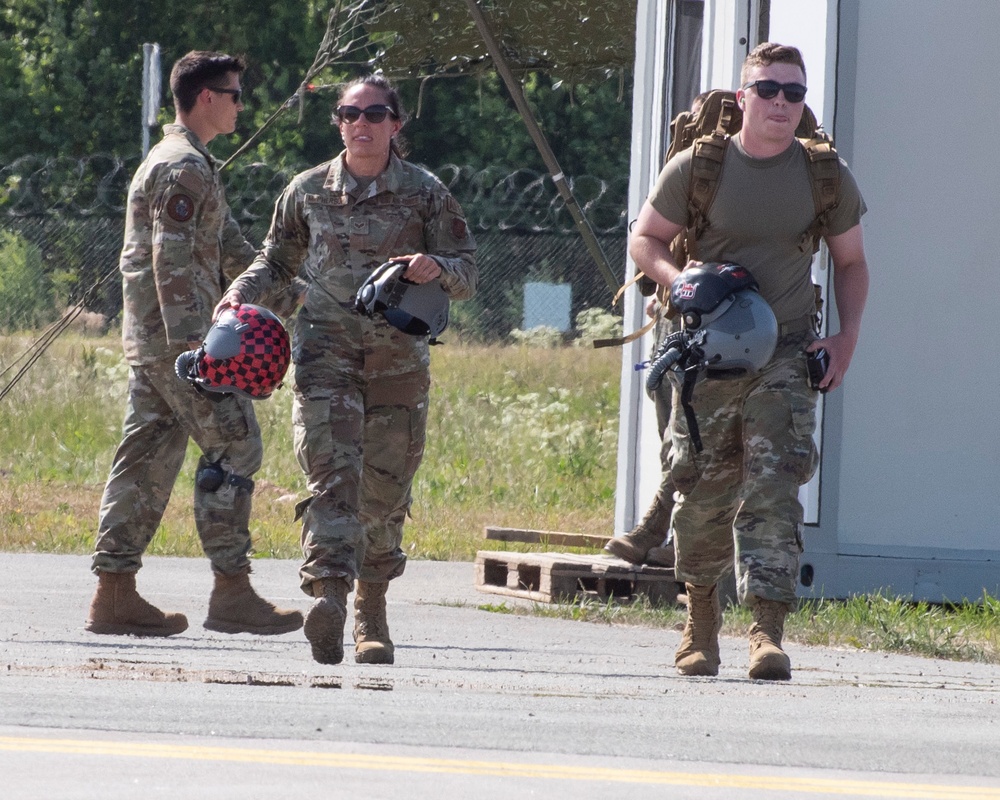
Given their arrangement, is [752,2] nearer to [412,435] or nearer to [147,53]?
[412,435]

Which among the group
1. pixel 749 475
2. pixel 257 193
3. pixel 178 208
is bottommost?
pixel 749 475

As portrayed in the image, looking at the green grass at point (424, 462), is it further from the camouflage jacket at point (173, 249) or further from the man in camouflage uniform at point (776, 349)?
the man in camouflage uniform at point (776, 349)

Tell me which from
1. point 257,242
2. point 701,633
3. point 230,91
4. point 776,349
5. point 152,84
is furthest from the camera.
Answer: point 257,242

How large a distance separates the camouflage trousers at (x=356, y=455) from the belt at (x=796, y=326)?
1172mm

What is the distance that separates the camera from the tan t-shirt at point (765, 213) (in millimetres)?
6066

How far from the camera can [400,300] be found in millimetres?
5934

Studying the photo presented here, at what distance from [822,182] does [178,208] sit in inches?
91.0

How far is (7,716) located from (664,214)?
8.97ft

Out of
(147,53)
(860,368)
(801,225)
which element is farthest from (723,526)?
(147,53)

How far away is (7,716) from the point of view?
14.7 ft

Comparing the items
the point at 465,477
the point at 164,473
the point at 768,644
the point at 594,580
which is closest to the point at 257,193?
the point at 465,477

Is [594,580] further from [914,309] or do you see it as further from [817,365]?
[817,365]

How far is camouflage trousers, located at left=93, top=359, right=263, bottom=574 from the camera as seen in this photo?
6914 millimetres

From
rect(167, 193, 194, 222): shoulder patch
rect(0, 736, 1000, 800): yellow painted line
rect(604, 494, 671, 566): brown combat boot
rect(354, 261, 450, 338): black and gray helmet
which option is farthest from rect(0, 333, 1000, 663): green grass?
rect(0, 736, 1000, 800): yellow painted line
